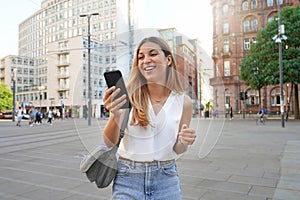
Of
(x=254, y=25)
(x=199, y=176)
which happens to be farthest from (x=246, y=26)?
(x=199, y=176)

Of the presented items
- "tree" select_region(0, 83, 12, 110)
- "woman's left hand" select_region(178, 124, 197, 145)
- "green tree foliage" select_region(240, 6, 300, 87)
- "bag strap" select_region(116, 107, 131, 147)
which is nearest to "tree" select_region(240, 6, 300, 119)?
"green tree foliage" select_region(240, 6, 300, 87)

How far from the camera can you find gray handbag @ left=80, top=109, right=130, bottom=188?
1472mm

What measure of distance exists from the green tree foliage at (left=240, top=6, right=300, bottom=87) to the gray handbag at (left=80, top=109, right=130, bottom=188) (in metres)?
26.5

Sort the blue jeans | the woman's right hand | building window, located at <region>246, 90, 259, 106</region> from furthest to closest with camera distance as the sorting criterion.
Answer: building window, located at <region>246, 90, 259, 106</region>
the blue jeans
the woman's right hand

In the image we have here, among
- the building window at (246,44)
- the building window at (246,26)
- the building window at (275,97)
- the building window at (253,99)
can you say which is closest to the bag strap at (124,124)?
the building window at (246,44)

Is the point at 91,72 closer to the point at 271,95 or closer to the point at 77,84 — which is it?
the point at 77,84

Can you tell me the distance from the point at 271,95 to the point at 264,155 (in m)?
40.1

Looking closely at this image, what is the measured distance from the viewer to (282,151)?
788 cm

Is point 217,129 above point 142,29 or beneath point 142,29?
beneath

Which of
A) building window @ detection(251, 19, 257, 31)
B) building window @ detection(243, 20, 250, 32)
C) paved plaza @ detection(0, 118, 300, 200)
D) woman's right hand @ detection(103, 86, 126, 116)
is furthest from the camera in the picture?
building window @ detection(243, 20, 250, 32)

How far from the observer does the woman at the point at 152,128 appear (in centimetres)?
146

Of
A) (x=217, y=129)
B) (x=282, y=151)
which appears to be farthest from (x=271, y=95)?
(x=217, y=129)

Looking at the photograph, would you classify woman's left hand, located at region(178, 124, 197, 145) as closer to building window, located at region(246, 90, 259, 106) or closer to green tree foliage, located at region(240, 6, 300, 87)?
green tree foliage, located at region(240, 6, 300, 87)

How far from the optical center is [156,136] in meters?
1.50
